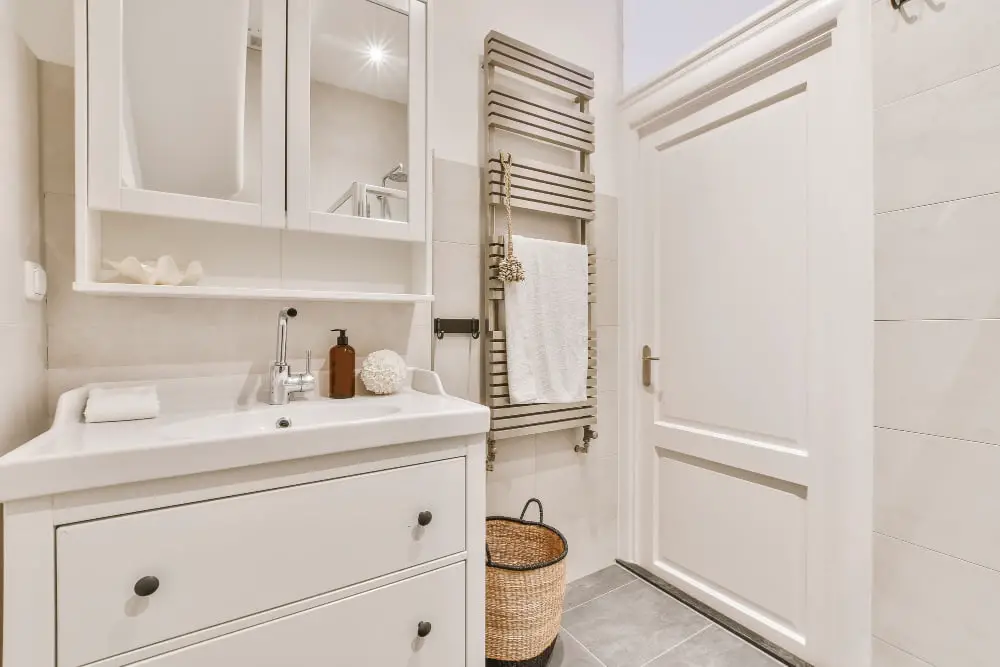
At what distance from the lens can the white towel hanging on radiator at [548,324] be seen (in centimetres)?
169

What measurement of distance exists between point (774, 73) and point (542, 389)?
1320 mm

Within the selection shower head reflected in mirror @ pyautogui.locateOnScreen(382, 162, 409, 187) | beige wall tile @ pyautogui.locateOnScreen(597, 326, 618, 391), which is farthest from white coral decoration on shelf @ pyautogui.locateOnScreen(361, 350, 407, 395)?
beige wall tile @ pyautogui.locateOnScreen(597, 326, 618, 391)

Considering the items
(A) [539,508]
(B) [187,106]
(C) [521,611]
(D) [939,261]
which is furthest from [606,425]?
(B) [187,106]

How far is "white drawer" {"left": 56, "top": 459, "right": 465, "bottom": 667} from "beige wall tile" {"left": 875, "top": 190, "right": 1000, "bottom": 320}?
1279 mm

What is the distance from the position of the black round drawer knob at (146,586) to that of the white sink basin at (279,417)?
0.95ft

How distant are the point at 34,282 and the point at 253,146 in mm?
561

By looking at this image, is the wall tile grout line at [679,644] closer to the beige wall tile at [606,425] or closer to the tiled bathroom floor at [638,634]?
the tiled bathroom floor at [638,634]

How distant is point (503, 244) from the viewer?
167 cm

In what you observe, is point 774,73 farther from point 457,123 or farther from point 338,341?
point 338,341

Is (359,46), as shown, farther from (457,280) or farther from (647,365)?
(647,365)

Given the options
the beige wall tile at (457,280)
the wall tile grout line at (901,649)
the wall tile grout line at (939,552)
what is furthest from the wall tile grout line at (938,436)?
the beige wall tile at (457,280)

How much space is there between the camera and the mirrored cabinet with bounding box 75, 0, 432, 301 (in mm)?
1069

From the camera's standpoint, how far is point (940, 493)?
1215mm

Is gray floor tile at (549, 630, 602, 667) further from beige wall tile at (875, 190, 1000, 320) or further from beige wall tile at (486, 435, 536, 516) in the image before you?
beige wall tile at (875, 190, 1000, 320)
